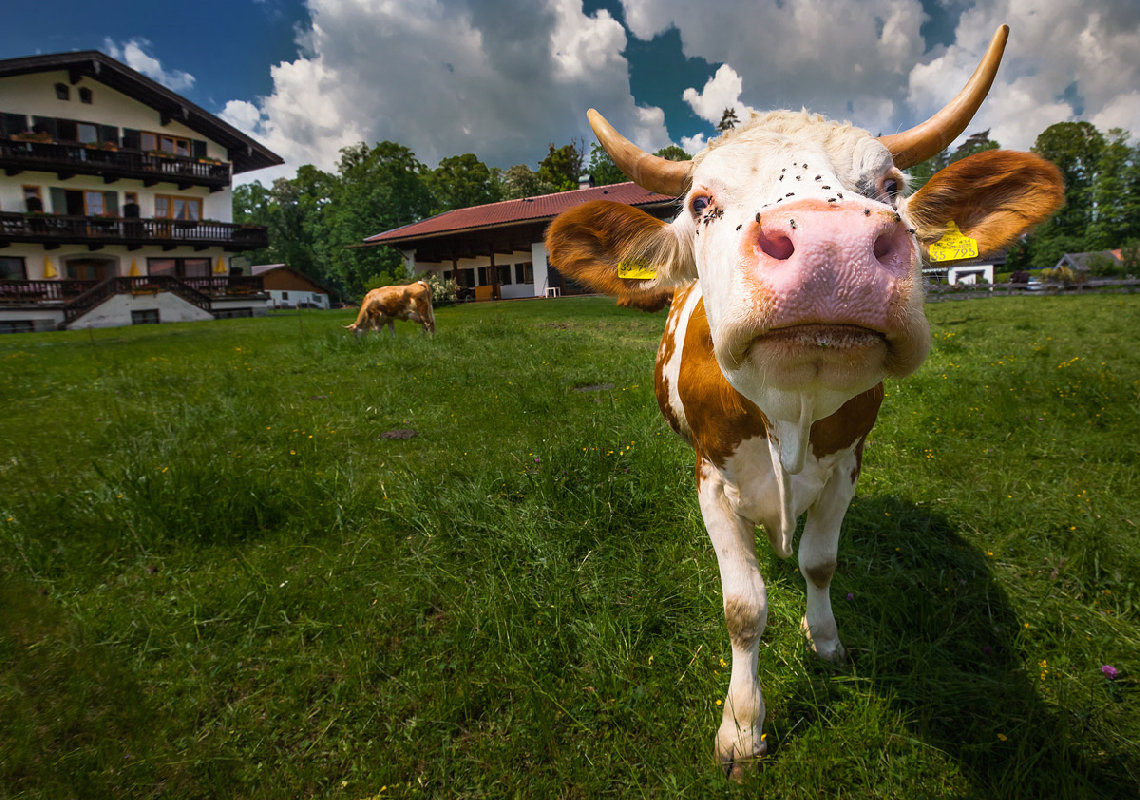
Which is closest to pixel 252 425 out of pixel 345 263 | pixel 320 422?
pixel 320 422

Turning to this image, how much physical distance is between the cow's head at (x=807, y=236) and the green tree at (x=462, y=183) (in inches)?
2017

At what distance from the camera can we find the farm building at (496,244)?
83.4 ft

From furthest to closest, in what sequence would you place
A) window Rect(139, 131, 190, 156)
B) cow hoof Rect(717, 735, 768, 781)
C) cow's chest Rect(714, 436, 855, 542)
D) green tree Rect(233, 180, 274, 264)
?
1. green tree Rect(233, 180, 274, 264)
2. window Rect(139, 131, 190, 156)
3. cow's chest Rect(714, 436, 855, 542)
4. cow hoof Rect(717, 735, 768, 781)

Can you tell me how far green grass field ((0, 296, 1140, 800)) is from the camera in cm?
172

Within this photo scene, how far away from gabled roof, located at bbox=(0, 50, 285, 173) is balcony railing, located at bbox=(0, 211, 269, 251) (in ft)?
15.5

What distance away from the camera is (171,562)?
2.77 m

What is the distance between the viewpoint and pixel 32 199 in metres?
24.1

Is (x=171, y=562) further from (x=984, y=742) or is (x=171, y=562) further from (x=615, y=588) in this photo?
(x=984, y=742)

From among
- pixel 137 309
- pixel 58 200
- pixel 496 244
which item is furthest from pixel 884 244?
pixel 58 200

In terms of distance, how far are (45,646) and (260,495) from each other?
1.13 meters

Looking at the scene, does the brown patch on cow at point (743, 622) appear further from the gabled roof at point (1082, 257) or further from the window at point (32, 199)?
the gabled roof at point (1082, 257)

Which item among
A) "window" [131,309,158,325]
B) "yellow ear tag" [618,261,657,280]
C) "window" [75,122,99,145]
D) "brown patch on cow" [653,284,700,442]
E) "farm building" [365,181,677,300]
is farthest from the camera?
"farm building" [365,181,677,300]

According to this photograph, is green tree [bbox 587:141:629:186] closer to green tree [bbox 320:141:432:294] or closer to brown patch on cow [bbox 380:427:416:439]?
green tree [bbox 320:141:432:294]

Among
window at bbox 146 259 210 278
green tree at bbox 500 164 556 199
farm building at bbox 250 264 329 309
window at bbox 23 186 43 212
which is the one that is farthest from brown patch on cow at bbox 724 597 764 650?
farm building at bbox 250 264 329 309
